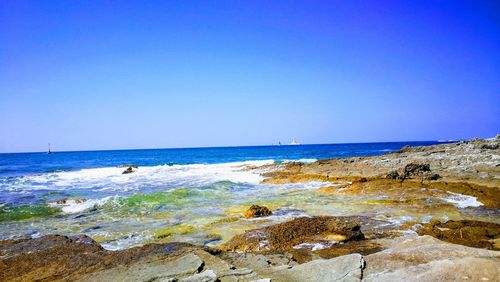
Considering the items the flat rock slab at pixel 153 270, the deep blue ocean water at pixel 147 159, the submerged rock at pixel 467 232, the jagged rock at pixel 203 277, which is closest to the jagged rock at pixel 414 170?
the submerged rock at pixel 467 232

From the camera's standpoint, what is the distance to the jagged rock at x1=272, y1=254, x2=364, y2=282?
3.72 meters

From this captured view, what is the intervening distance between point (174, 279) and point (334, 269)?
2.04m

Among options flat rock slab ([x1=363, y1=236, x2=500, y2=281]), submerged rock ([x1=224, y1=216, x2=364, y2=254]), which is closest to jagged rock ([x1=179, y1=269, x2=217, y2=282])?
flat rock slab ([x1=363, y1=236, x2=500, y2=281])

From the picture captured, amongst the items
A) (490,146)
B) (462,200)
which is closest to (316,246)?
(462,200)

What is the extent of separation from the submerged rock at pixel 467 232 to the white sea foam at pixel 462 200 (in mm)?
3543

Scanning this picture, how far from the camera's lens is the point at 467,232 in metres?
6.80

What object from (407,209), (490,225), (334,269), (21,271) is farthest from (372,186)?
(21,271)

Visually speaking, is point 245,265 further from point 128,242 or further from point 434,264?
point 128,242

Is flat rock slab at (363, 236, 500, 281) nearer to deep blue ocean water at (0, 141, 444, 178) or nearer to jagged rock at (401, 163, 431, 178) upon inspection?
jagged rock at (401, 163, 431, 178)

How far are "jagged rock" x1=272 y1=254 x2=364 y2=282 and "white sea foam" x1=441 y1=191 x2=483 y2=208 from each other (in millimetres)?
8737

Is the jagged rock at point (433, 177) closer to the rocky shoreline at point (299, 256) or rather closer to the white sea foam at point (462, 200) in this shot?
the white sea foam at point (462, 200)

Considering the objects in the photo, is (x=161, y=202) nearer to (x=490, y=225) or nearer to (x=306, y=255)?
(x=306, y=255)

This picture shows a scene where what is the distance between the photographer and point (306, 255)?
5.41 metres

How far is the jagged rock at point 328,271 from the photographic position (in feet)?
12.2
